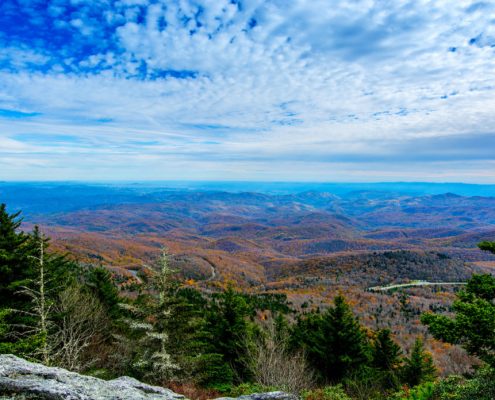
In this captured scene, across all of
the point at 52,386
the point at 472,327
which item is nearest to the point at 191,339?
the point at 52,386

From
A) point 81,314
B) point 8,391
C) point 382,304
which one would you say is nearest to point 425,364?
point 81,314

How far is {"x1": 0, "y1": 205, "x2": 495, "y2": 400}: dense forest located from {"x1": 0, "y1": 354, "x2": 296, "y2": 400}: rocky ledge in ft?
19.1

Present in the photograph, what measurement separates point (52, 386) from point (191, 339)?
1408cm

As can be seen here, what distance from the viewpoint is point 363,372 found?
25.2 meters

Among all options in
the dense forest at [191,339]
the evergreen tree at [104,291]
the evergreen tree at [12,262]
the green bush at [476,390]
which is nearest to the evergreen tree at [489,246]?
the dense forest at [191,339]

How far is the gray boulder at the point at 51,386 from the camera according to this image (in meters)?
6.79

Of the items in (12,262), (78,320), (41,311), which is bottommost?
(78,320)

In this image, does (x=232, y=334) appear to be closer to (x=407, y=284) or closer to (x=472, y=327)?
(x=472, y=327)

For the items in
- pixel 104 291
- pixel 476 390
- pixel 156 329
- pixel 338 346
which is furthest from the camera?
pixel 104 291

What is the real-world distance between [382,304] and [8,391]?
103 meters

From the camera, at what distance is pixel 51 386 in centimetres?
701

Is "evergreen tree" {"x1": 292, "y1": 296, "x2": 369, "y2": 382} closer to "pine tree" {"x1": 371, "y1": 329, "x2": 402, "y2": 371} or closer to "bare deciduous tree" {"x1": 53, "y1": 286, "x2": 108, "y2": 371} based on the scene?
"pine tree" {"x1": 371, "y1": 329, "x2": 402, "y2": 371}

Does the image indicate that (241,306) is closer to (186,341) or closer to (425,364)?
(186,341)

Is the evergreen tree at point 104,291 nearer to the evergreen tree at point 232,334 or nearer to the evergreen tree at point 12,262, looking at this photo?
the evergreen tree at point 232,334
